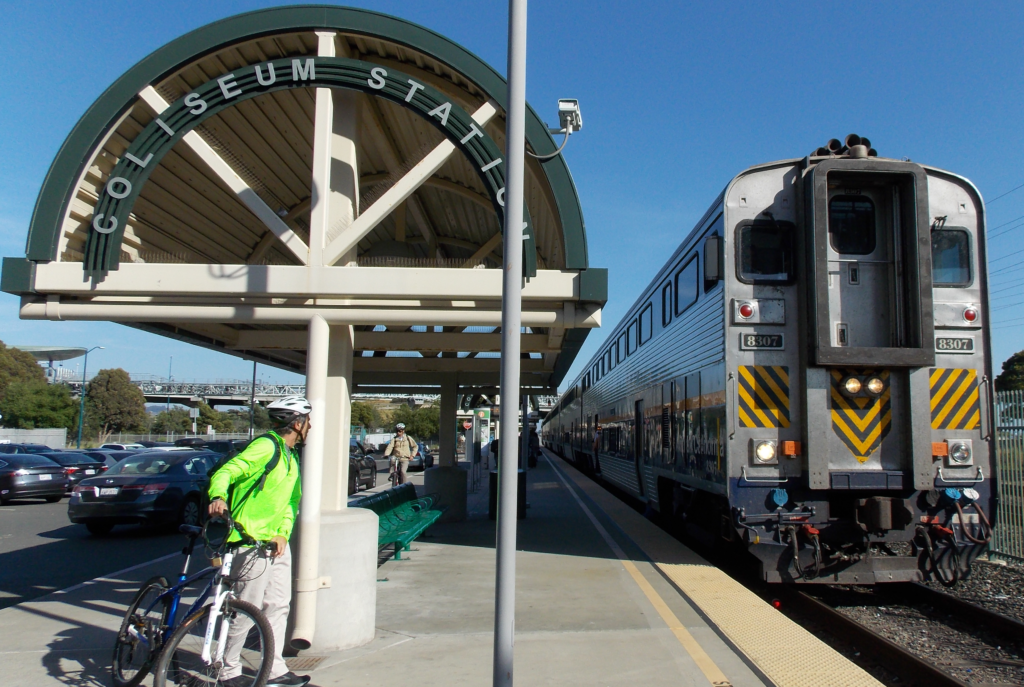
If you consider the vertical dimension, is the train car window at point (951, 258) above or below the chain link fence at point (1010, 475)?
above

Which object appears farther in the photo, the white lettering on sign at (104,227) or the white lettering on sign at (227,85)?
the white lettering on sign at (227,85)

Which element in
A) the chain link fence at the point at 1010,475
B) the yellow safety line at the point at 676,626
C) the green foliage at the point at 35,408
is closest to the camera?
the yellow safety line at the point at 676,626

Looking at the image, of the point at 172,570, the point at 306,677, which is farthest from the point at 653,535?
the point at 306,677

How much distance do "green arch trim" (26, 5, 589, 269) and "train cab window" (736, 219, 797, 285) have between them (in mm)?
2496

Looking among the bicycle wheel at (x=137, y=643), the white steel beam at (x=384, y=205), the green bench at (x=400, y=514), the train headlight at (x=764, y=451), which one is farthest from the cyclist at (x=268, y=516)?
the train headlight at (x=764, y=451)

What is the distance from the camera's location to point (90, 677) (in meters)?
5.11

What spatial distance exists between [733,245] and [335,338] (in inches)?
165

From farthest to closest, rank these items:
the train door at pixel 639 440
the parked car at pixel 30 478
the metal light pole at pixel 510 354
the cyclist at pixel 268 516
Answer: the parked car at pixel 30 478 → the train door at pixel 639 440 → the cyclist at pixel 268 516 → the metal light pole at pixel 510 354

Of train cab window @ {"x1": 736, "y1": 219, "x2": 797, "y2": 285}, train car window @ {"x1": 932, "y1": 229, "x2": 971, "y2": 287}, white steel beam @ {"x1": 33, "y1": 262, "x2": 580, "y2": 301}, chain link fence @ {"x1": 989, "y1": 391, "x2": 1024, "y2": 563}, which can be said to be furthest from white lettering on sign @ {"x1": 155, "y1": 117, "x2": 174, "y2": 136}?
chain link fence @ {"x1": 989, "y1": 391, "x2": 1024, "y2": 563}

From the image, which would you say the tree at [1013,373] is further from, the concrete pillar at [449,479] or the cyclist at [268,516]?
the cyclist at [268,516]

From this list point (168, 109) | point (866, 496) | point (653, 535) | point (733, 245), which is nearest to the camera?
point (168, 109)

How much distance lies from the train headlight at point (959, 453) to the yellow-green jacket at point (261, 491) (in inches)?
240

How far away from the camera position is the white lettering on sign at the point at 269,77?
614 cm

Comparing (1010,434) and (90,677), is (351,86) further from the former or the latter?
(1010,434)
